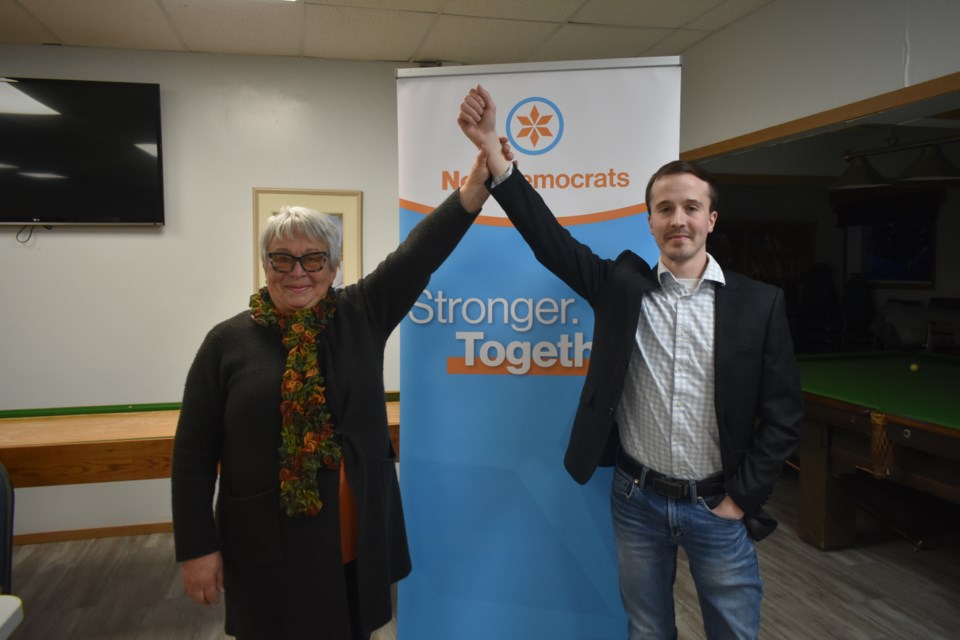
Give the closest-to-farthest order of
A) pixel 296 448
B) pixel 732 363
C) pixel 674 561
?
pixel 296 448, pixel 732 363, pixel 674 561

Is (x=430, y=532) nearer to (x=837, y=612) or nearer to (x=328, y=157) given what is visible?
(x=837, y=612)

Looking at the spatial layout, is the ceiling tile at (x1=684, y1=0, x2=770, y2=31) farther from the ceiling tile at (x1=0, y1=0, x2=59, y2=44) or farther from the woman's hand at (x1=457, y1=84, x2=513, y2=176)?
the ceiling tile at (x1=0, y1=0, x2=59, y2=44)

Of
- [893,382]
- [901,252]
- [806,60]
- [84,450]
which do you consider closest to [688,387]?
[806,60]

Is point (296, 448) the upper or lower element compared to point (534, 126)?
lower

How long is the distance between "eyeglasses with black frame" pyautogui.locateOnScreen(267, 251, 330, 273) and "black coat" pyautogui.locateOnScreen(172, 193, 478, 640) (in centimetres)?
14

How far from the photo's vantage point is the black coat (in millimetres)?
1353

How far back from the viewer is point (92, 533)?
3545 millimetres

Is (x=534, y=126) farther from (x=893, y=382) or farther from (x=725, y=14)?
(x=893, y=382)

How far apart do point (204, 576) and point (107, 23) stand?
2915 mm

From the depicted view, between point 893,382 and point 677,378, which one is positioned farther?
point 893,382

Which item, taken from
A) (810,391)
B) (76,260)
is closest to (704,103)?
(810,391)

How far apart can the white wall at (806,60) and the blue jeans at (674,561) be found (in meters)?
2.04

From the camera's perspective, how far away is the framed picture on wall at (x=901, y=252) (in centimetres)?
709

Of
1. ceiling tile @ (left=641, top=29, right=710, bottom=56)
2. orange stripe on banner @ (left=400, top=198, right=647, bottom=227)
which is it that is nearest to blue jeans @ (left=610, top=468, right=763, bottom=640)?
orange stripe on banner @ (left=400, top=198, right=647, bottom=227)
